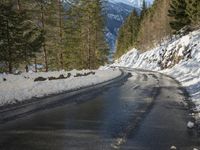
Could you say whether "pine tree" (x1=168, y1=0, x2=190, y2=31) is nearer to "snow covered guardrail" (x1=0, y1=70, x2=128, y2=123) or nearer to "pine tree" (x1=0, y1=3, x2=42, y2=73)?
"pine tree" (x1=0, y1=3, x2=42, y2=73)

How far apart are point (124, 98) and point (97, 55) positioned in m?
44.2

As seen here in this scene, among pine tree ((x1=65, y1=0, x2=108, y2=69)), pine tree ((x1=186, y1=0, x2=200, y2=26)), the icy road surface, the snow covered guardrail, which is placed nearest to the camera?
the icy road surface

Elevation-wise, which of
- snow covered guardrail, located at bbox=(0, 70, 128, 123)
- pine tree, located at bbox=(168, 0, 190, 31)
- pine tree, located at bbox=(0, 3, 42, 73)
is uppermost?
pine tree, located at bbox=(168, 0, 190, 31)

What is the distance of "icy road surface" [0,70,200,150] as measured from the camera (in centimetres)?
820

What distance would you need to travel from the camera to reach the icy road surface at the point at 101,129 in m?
8.20

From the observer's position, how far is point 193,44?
44.1 metres

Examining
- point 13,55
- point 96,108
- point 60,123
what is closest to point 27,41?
point 13,55

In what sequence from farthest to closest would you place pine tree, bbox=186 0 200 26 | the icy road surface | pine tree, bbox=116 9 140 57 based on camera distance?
pine tree, bbox=116 9 140 57 < pine tree, bbox=186 0 200 26 < the icy road surface

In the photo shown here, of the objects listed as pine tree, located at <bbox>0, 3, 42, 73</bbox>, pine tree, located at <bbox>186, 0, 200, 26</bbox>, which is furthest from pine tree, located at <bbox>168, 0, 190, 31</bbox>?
pine tree, located at <bbox>0, 3, 42, 73</bbox>

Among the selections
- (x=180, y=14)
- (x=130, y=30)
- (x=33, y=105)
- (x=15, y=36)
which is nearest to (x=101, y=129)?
(x=33, y=105)

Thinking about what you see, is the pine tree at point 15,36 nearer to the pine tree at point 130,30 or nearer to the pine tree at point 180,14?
the pine tree at point 180,14

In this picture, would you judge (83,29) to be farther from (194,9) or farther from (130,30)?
(130,30)

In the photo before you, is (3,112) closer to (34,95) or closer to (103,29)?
(34,95)

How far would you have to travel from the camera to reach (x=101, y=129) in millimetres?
9852
